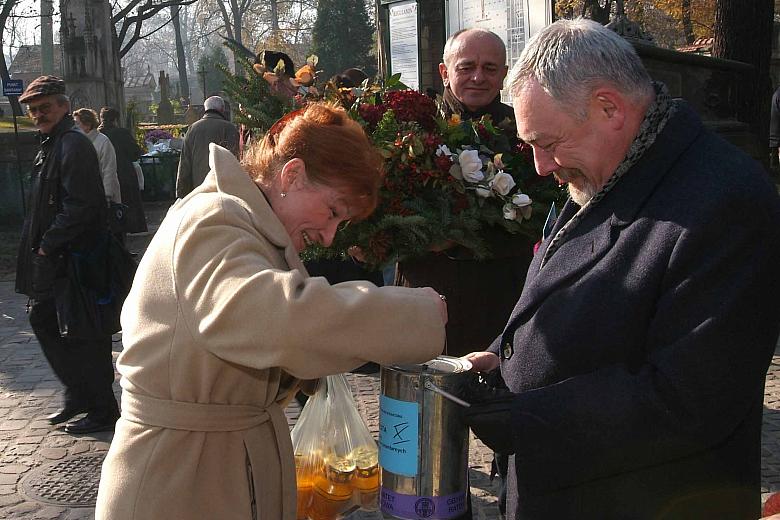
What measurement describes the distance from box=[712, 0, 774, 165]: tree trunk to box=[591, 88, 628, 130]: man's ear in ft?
23.5

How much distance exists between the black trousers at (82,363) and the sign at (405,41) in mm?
3201

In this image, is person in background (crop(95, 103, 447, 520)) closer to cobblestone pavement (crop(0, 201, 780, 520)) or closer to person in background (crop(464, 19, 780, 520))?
person in background (crop(464, 19, 780, 520))

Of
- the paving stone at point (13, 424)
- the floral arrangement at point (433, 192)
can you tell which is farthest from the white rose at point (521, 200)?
the paving stone at point (13, 424)

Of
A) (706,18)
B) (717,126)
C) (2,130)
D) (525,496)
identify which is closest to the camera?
(525,496)

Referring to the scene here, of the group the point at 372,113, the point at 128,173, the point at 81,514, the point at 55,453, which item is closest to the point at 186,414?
the point at 372,113

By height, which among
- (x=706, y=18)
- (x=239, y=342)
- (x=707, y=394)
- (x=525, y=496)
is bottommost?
(x=525, y=496)

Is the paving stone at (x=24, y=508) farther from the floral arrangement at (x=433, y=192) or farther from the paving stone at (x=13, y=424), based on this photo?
the floral arrangement at (x=433, y=192)

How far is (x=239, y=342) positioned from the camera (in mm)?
1824

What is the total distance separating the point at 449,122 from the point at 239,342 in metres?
1.89

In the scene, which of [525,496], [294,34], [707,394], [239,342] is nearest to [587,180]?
[707,394]

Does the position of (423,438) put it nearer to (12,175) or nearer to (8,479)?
(8,479)

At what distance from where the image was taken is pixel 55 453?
17.3ft

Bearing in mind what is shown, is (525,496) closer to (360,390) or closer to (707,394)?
(707,394)

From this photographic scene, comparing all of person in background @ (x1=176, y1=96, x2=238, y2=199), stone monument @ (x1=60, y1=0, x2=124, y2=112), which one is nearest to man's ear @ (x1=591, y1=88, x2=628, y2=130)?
person in background @ (x1=176, y1=96, x2=238, y2=199)
